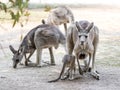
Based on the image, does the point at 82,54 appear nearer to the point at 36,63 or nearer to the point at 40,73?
the point at 40,73

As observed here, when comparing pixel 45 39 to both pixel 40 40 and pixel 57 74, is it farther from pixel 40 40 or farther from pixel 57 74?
pixel 57 74

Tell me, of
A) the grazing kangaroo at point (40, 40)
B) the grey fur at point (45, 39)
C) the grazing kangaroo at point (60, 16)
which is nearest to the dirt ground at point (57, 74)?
the grazing kangaroo at point (40, 40)

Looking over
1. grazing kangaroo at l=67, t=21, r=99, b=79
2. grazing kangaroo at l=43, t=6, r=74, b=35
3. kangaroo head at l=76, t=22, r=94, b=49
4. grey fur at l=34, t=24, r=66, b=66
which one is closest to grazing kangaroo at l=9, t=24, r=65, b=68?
grey fur at l=34, t=24, r=66, b=66

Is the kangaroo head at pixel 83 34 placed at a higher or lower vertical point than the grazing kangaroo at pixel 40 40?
higher

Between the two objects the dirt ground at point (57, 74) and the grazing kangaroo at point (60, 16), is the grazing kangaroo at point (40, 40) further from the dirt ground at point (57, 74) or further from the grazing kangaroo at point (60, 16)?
the grazing kangaroo at point (60, 16)

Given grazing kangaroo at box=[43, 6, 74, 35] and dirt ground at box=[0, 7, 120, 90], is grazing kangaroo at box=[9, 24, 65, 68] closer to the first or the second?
dirt ground at box=[0, 7, 120, 90]

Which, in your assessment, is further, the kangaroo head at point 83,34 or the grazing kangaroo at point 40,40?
the grazing kangaroo at point 40,40

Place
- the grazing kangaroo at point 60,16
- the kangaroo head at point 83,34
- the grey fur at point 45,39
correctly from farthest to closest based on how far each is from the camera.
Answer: the grazing kangaroo at point 60,16 < the grey fur at point 45,39 < the kangaroo head at point 83,34

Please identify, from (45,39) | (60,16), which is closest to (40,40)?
(45,39)

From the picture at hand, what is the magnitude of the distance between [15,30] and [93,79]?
604 cm

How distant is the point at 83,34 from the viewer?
516cm

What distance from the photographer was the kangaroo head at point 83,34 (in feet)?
16.8

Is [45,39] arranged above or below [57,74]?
above

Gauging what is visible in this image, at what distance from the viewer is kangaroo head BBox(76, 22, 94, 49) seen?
16.8 feet
